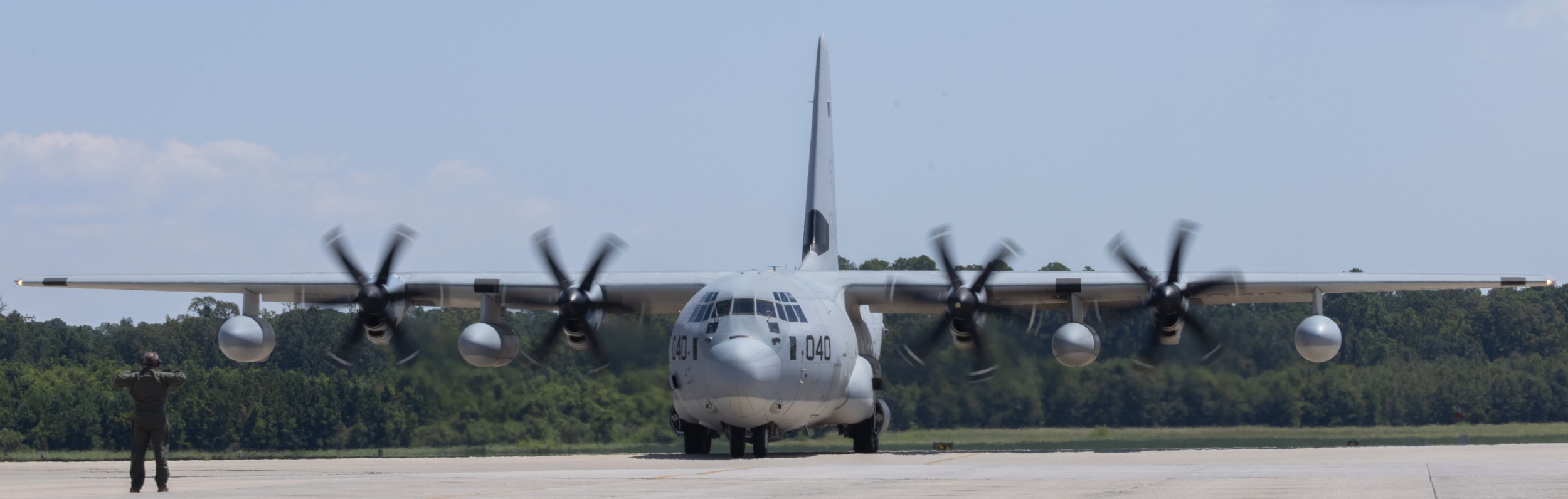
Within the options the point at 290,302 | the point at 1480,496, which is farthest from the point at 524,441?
the point at 1480,496

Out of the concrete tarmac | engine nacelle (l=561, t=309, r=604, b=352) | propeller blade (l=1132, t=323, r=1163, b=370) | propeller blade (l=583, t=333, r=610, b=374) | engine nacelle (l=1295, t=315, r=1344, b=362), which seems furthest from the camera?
propeller blade (l=583, t=333, r=610, b=374)

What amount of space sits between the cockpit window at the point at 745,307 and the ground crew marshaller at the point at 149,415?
1058 centimetres

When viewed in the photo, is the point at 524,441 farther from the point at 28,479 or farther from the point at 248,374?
the point at 28,479

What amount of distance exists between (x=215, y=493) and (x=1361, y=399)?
3030 cm

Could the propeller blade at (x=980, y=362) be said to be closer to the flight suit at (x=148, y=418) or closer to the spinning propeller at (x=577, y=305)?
the spinning propeller at (x=577, y=305)

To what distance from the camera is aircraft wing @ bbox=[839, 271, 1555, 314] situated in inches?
1049

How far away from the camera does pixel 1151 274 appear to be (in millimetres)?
26562

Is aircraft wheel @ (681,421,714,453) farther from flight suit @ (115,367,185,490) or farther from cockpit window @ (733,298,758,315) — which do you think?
flight suit @ (115,367,185,490)

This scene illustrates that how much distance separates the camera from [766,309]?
2361cm

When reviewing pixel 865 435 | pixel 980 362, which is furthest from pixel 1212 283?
pixel 865 435

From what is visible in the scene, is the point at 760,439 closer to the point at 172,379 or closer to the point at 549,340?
the point at 549,340

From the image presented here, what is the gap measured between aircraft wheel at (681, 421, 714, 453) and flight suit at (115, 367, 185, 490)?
12.6 meters

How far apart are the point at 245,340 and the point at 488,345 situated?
4.22 m

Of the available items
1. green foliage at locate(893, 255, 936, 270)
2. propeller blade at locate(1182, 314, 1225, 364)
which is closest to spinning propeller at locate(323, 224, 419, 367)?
propeller blade at locate(1182, 314, 1225, 364)
